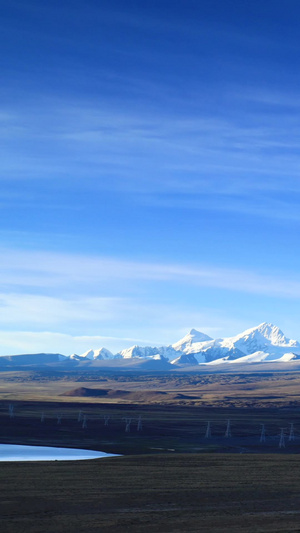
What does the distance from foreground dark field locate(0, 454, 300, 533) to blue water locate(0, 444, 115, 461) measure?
11.3 meters

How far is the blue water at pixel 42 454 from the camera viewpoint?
67875 mm

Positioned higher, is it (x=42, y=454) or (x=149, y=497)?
(x=149, y=497)

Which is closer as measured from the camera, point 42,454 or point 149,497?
point 149,497

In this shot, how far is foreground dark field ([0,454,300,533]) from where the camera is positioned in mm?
33562

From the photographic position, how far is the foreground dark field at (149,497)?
33562 mm

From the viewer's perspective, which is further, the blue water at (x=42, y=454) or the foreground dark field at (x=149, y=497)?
the blue water at (x=42, y=454)

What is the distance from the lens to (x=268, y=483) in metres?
46.7

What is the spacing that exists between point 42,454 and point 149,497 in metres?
35.4

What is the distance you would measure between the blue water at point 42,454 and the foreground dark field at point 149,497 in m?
11.3

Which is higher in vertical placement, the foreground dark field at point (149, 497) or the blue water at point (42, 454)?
the foreground dark field at point (149, 497)

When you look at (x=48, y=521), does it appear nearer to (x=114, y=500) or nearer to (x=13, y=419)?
(x=114, y=500)

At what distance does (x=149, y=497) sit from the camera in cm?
4072

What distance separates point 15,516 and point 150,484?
42.6ft

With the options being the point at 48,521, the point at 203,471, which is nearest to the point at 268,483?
the point at 203,471
